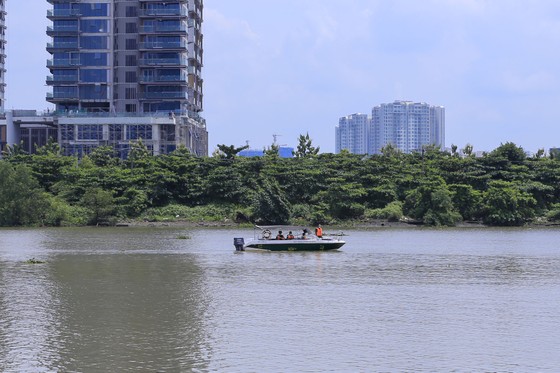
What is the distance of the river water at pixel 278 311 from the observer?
27547 mm

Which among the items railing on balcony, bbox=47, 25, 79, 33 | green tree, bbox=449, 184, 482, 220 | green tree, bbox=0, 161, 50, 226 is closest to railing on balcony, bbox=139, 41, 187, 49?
railing on balcony, bbox=47, 25, 79, 33

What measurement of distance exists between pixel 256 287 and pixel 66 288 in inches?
365

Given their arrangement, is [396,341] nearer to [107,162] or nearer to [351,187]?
[351,187]

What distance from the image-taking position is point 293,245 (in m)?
65.2

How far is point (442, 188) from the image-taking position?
102 m

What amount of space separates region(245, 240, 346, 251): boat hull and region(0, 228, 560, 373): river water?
1.26m

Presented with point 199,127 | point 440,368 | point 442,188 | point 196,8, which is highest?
point 196,8

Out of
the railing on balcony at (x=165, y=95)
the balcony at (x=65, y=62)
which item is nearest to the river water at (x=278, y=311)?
the railing on balcony at (x=165, y=95)

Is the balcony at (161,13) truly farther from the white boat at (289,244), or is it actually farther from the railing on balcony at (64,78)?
the white boat at (289,244)

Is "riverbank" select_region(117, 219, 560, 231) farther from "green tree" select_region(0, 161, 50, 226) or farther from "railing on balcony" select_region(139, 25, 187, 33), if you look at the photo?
"railing on balcony" select_region(139, 25, 187, 33)

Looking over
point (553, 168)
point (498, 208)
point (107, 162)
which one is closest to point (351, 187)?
point (498, 208)

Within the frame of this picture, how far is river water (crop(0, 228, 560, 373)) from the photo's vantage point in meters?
27.5

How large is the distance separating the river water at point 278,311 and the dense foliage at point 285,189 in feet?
111

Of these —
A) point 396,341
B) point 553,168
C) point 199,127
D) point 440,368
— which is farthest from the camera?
point 199,127
